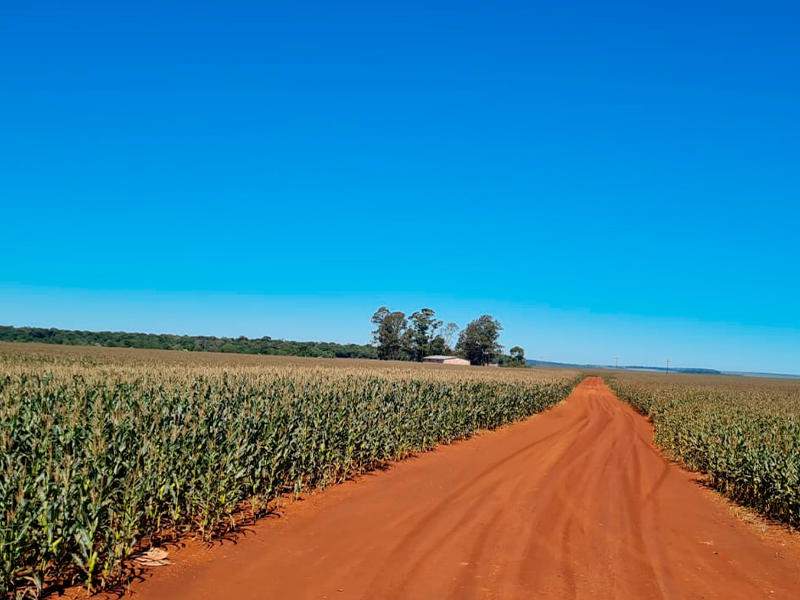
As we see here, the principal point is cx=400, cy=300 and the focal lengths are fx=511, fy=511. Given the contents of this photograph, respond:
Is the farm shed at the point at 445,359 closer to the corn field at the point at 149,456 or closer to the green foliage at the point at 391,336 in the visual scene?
the green foliage at the point at 391,336

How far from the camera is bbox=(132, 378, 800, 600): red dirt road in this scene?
546 cm

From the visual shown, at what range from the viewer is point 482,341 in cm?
12556

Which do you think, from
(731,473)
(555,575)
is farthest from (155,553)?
(731,473)

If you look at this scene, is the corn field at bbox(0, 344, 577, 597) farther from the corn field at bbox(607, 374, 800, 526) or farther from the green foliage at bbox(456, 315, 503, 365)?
the green foliage at bbox(456, 315, 503, 365)

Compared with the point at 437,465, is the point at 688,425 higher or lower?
higher

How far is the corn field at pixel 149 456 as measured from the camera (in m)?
4.72

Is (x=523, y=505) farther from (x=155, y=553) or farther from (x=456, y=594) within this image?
(x=155, y=553)

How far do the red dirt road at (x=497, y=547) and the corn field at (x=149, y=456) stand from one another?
61 cm

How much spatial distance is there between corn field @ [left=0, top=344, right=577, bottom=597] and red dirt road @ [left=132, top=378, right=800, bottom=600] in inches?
23.8

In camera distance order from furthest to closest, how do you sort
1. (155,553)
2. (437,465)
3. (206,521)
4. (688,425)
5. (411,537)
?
1. (688,425)
2. (437,465)
3. (411,537)
4. (206,521)
5. (155,553)

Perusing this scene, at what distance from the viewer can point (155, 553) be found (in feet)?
19.2

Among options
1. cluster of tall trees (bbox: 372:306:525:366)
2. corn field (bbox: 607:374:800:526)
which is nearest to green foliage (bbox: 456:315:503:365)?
cluster of tall trees (bbox: 372:306:525:366)

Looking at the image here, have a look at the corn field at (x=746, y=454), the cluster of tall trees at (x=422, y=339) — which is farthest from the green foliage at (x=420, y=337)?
the corn field at (x=746, y=454)

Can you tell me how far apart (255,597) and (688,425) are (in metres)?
14.3
